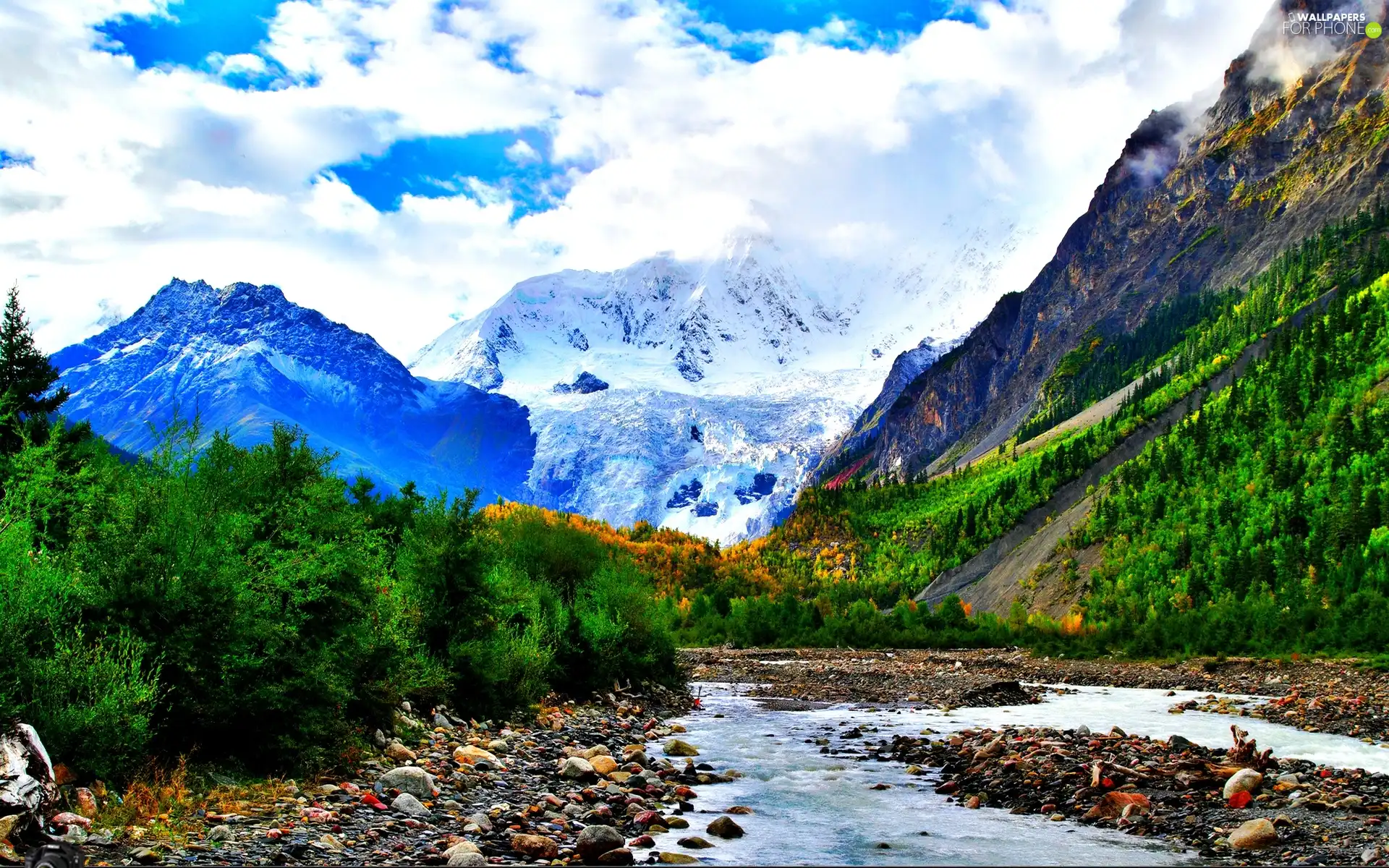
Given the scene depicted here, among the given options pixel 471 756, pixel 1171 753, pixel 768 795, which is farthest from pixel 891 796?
pixel 471 756

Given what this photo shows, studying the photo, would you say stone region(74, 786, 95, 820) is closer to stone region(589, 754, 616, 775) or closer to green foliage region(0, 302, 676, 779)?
green foliage region(0, 302, 676, 779)

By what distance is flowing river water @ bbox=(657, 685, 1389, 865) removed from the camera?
52.4ft

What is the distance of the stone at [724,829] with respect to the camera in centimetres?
1744

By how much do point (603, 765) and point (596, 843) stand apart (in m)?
8.25

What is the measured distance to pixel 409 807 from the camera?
1652cm

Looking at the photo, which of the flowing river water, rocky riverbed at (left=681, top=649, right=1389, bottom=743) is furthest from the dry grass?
rocky riverbed at (left=681, top=649, right=1389, bottom=743)

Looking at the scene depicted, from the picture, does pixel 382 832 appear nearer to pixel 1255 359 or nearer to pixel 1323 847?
pixel 1323 847

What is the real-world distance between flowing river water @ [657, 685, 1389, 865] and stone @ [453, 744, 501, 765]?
524cm

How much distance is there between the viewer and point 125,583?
15.4 metres

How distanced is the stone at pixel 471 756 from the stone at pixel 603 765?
7.66 ft

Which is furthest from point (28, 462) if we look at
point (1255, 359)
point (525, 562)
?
point (1255, 359)

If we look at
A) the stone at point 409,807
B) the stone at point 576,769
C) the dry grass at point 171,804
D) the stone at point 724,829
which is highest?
the dry grass at point 171,804

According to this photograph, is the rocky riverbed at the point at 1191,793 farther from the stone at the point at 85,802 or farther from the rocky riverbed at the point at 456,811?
the stone at the point at 85,802

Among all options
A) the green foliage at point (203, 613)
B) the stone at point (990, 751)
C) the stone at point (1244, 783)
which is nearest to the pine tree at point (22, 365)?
the green foliage at point (203, 613)
